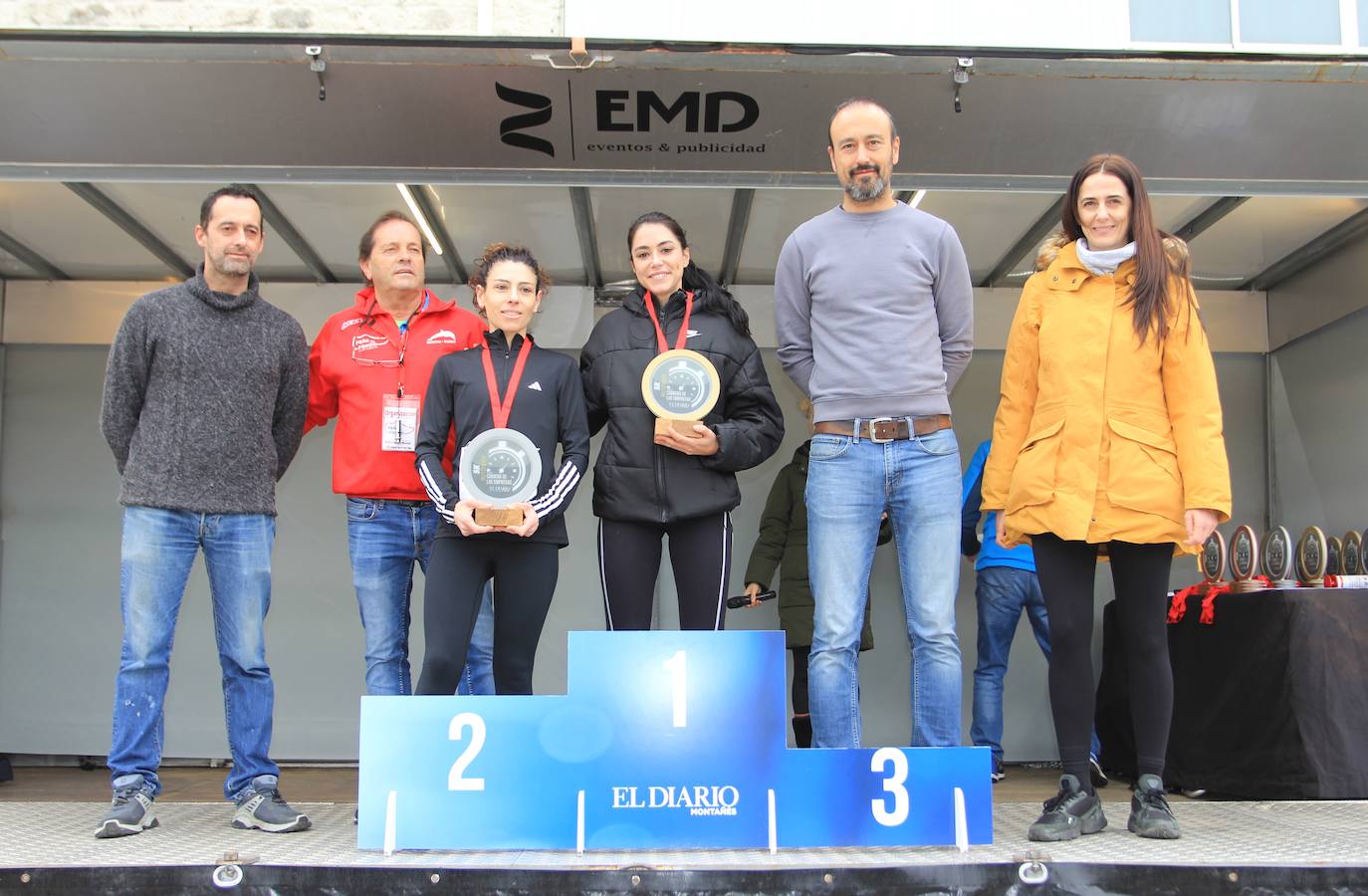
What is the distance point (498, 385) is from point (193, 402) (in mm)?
809

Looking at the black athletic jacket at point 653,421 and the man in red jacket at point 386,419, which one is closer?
the black athletic jacket at point 653,421

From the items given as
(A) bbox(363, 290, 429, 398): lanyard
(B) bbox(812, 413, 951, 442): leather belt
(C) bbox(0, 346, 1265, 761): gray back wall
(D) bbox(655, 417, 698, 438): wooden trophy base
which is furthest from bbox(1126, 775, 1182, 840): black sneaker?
(C) bbox(0, 346, 1265, 761): gray back wall

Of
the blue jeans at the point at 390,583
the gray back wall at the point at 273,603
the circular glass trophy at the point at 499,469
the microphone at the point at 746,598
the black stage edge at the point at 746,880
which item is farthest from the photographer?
the gray back wall at the point at 273,603

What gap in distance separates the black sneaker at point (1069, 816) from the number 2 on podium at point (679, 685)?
84 cm

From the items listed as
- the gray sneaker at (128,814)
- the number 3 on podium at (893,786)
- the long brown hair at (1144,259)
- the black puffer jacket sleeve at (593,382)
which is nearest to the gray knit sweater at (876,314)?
the long brown hair at (1144,259)

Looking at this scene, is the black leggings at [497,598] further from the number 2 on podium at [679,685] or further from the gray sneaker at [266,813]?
the number 2 on podium at [679,685]

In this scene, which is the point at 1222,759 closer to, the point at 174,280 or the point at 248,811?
the point at 248,811

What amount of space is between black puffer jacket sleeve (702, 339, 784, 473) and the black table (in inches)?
83.3

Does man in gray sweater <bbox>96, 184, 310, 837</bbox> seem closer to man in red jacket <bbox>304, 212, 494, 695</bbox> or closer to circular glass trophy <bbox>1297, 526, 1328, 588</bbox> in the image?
man in red jacket <bbox>304, 212, 494, 695</bbox>

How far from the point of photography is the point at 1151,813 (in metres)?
2.70

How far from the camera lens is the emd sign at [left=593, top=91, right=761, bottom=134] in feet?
12.6

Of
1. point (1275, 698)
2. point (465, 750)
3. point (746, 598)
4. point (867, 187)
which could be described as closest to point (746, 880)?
point (465, 750)

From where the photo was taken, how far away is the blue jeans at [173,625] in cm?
307

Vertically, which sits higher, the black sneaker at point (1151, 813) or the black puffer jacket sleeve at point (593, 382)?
the black puffer jacket sleeve at point (593, 382)
